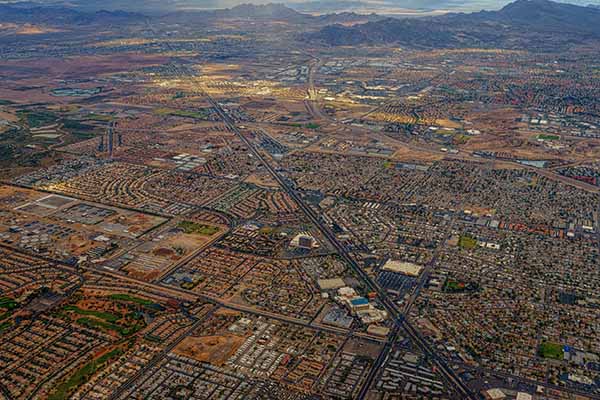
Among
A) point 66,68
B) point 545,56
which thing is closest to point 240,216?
point 66,68

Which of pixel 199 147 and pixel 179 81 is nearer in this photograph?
pixel 199 147

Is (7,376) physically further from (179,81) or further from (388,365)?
(179,81)

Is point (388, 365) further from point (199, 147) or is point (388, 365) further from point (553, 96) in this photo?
point (553, 96)

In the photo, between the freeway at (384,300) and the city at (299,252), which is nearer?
the freeway at (384,300)

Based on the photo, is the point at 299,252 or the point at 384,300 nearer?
the point at 384,300

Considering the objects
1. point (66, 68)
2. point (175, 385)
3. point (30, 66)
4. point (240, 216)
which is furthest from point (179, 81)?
point (175, 385)

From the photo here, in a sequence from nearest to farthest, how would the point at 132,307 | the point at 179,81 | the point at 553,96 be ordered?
1. the point at 132,307
2. the point at 553,96
3. the point at 179,81

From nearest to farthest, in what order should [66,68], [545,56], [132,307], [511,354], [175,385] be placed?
[175,385], [511,354], [132,307], [66,68], [545,56]

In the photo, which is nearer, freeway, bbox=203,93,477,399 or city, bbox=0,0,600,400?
freeway, bbox=203,93,477,399

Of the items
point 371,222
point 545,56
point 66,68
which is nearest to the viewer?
point 371,222
